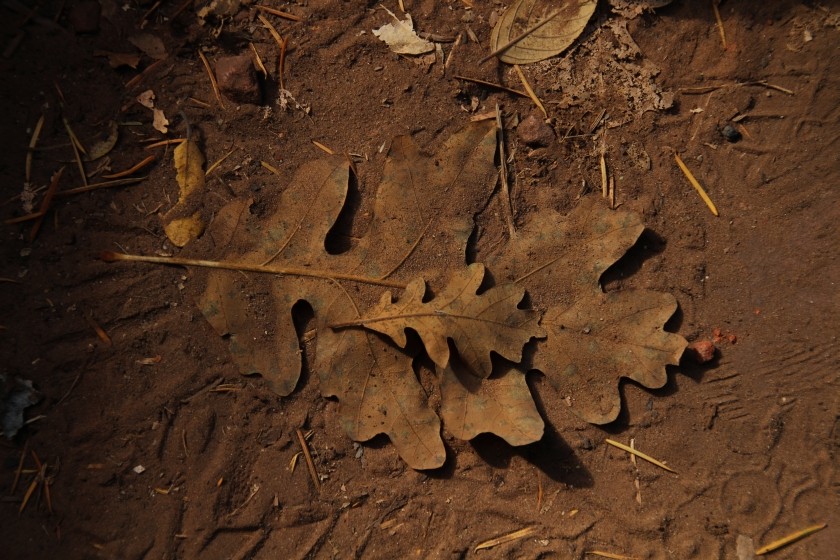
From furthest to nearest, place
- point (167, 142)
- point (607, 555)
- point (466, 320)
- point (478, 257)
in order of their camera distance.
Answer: point (167, 142) < point (478, 257) < point (607, 555) < point (466, 320)

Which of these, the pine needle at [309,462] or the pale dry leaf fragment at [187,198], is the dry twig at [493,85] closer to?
the pale dry leaf fragment at [187,198]

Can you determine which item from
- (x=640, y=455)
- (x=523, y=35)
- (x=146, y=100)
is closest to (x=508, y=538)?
(x=640, y=455)

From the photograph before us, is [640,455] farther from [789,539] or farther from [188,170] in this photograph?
[188,170]

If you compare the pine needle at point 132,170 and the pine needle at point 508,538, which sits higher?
the pine needle at point 132,170

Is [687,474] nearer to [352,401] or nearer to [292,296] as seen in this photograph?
[352,401]

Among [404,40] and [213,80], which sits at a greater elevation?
[404,40]

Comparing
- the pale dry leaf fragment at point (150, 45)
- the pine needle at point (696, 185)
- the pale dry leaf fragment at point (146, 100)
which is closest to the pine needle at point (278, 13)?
the pale dry leaf fragment at point (150, 45)
